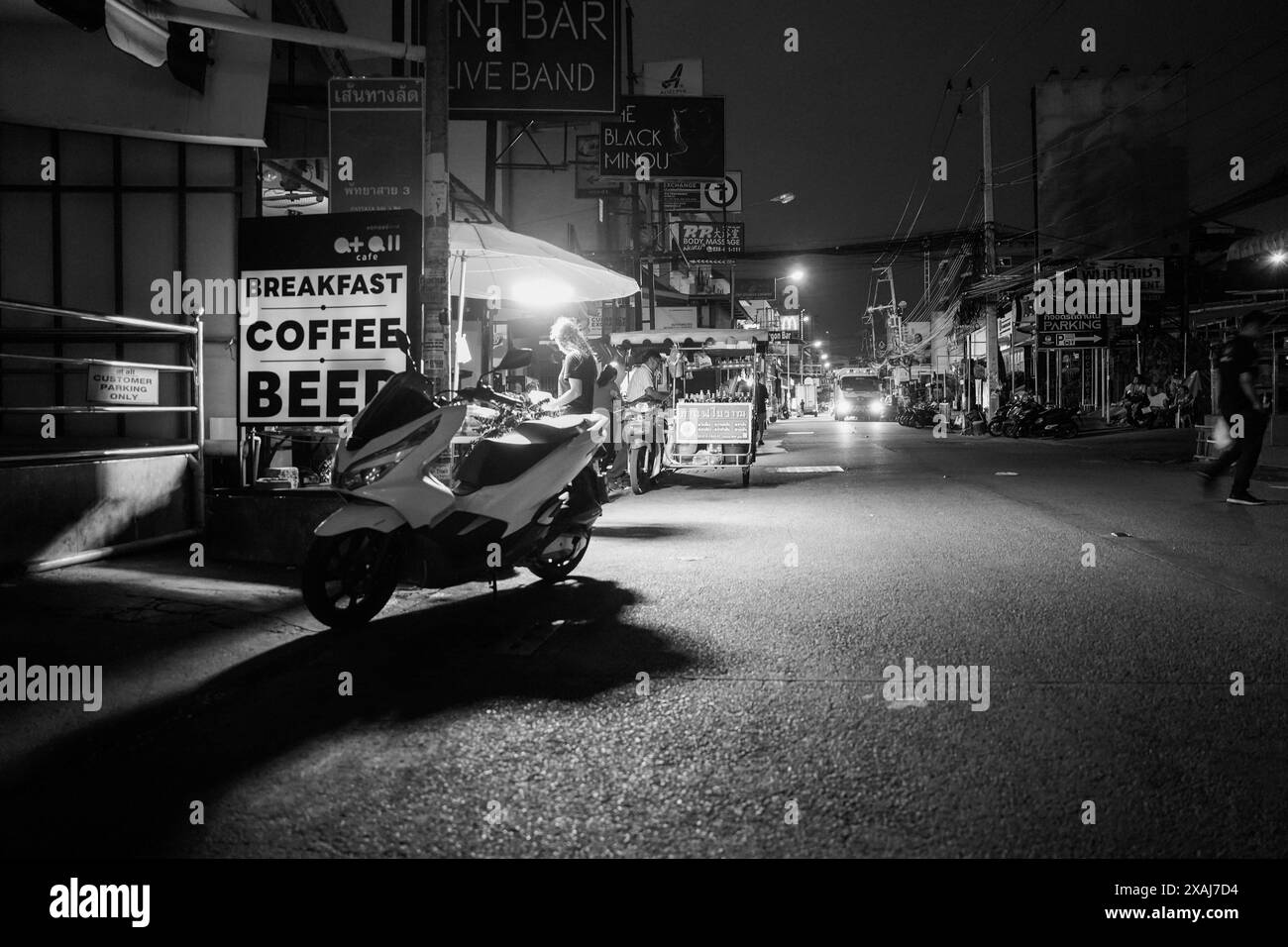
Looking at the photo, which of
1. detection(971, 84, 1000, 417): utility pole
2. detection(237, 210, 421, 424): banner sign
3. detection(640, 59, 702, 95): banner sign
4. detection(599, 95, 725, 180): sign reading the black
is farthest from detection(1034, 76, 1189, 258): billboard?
detection(237, 210, 421, 424): banner sign

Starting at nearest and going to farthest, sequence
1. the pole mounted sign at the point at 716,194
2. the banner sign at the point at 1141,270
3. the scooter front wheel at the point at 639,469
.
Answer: the scooter front wheel at the point at 639,469 < the pole mounted sign at the point at 716,194 < the banner sign at the point at 1141,270

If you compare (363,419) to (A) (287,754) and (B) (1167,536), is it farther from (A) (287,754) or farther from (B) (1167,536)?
(B) (1167,536)

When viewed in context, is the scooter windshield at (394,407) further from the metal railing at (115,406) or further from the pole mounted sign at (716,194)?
the pole mounted sign at (716,194)

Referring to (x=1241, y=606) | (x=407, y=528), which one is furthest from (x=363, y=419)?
(x=1241, y=606)

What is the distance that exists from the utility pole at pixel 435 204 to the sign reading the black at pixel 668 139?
1371 centimetres

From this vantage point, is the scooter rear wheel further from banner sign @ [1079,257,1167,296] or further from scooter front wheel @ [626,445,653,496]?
banner sign @ [1079,257,1167,296]

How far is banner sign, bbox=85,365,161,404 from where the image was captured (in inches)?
299

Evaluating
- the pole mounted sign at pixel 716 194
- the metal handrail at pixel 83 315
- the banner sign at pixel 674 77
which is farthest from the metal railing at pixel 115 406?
the pole mounted sign at pixel 716 194

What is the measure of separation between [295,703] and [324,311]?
446 centimetres

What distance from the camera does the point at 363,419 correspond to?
5.41 meters

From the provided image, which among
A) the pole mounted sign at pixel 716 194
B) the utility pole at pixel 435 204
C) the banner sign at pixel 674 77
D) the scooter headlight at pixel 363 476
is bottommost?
the scooter headlight at pixel 363 476

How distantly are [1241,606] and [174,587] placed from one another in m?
6.68

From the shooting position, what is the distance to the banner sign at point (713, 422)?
51.6 ft

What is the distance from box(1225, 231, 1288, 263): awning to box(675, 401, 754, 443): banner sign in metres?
24.9
